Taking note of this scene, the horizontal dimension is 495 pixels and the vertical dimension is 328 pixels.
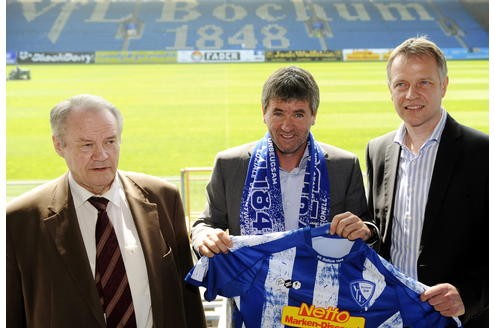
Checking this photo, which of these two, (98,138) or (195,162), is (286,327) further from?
(195,162)

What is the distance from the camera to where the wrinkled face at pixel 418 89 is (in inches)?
79.6

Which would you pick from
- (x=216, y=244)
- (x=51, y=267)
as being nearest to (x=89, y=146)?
(x=51, y=267)

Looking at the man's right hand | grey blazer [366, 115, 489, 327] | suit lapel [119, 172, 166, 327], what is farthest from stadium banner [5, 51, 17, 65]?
grey blazer [366, 115, 489, 327]

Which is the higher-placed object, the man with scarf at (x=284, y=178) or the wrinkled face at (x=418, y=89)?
the wrinkled face at (x=418, y=89)

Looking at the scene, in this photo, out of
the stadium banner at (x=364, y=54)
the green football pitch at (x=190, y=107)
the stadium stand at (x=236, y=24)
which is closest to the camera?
the green football pitch at (x=190, y=107)

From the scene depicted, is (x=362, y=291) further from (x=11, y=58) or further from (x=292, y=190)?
(x=11, y=58)

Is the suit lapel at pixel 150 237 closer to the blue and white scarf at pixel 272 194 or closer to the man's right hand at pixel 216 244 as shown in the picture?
the man's right hand at pixel 216 244

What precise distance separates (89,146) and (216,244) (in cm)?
55

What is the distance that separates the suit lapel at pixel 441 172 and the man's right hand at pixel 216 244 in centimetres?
76

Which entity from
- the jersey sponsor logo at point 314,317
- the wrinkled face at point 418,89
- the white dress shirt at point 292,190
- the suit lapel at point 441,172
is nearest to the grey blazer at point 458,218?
the suit lapel at point 441,172

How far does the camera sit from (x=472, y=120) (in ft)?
49.4

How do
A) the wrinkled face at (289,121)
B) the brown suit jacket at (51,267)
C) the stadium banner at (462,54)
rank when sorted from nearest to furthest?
1. the brown suit jacket at (51,267)
2. the wrinkled face at (289,121)
3. the stadium banner at (462,54)

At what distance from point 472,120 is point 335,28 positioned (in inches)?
533

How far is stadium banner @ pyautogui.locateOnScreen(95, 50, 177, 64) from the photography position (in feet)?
79.8
